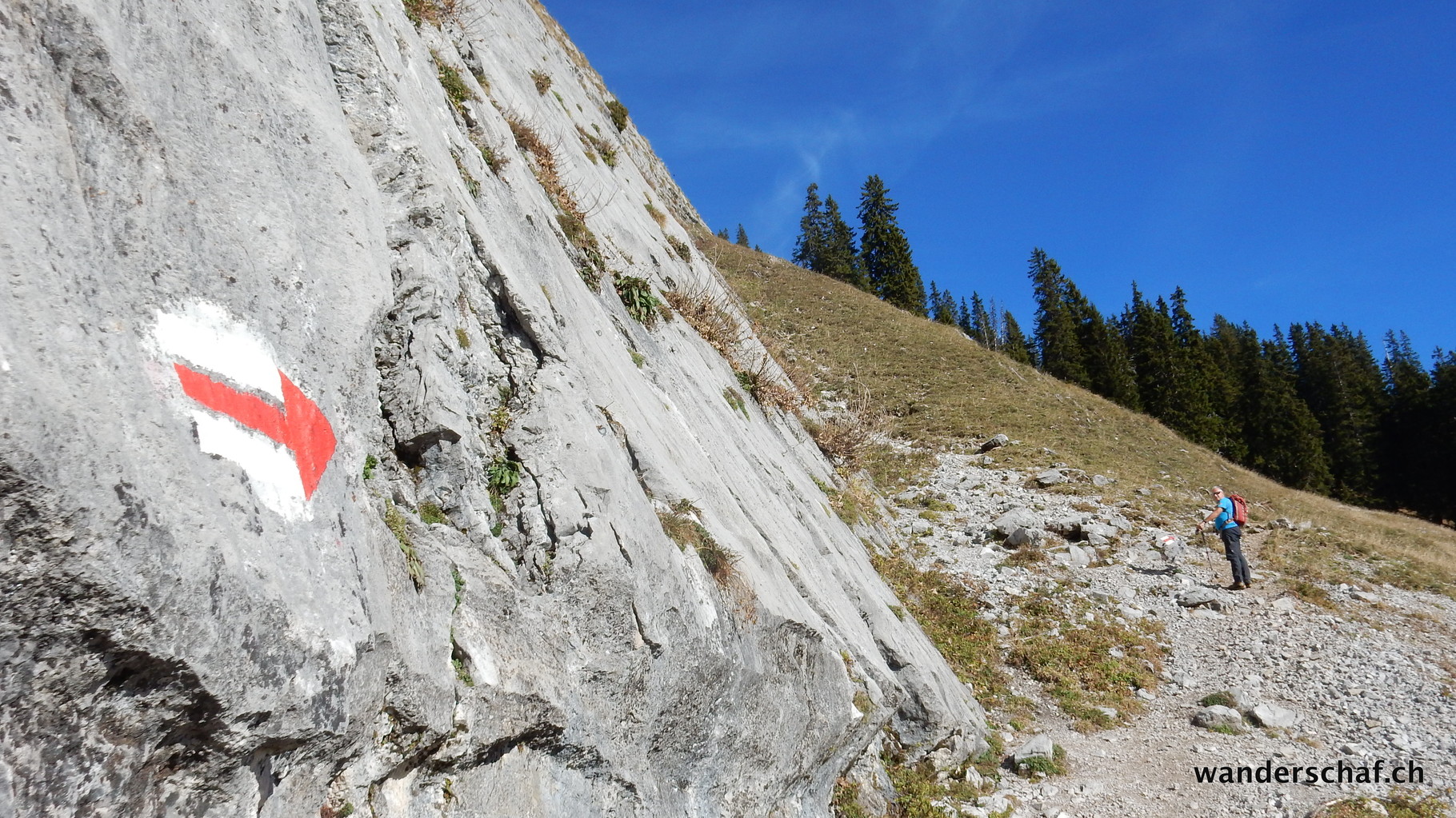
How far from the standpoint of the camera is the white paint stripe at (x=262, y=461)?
299 cm

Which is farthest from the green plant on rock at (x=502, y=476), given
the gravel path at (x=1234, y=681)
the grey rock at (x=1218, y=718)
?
the grey rock at (x=1218, y=718)

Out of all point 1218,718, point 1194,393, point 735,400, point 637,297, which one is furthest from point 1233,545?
point 1194,393

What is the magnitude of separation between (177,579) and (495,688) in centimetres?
204

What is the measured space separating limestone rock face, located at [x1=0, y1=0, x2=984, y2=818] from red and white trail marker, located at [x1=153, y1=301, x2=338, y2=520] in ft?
0.05

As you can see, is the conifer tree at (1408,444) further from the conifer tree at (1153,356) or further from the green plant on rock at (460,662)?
the green plant on rock at (460,662)

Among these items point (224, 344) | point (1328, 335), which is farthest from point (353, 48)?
point (1328, 335)

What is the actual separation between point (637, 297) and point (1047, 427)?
22342 millimetres

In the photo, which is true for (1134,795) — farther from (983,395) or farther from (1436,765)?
(983,395)

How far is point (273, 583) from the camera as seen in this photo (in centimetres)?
299

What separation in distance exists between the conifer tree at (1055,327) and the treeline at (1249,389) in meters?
0.12

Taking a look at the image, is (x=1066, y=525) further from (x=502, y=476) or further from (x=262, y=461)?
(x=262, y=461)

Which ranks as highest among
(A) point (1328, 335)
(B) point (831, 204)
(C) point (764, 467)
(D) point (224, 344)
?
(B) point (831, 204)

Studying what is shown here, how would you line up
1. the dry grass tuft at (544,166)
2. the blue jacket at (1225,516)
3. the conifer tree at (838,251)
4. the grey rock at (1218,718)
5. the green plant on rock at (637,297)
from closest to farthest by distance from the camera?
the green plant on rock at (637,297) → the dry grass tuft at (544,166) → the grey rock at (1218,718) → the blue jacket at (1225,516) → the conifer tree at (838,251)

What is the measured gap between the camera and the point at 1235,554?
52.2ft
